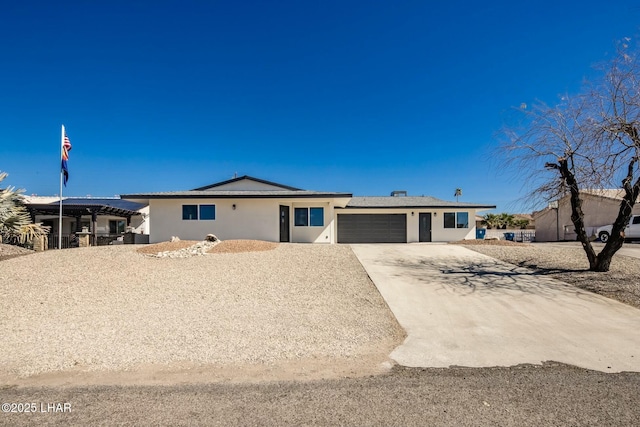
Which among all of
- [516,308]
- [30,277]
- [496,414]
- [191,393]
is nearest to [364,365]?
[496,414]

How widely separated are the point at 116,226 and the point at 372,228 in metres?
20.8

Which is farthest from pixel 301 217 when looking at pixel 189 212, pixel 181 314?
pixel 181 314

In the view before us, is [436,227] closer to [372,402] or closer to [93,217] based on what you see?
[372,402]

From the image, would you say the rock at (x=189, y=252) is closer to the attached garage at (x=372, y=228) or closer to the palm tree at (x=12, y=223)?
the palm tree at (x=12, y=223)

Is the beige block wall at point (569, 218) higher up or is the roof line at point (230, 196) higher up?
the roof line at point (230, 196)

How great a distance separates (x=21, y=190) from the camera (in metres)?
14.4

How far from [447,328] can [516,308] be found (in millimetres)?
2029

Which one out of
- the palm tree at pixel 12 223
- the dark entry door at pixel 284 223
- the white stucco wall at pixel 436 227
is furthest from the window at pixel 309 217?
the palm tree at pixel 12 223

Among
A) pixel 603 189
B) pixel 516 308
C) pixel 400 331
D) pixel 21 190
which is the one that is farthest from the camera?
pixel 21 190

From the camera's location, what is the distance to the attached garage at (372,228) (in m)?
20.6

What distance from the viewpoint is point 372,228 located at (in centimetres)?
2073

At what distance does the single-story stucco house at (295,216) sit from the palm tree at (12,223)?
12.3 ft

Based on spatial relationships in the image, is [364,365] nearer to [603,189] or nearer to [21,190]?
[603,189]

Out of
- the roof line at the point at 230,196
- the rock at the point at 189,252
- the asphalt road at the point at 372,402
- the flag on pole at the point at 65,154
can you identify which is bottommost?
the asphalt road at the point at 372,402
